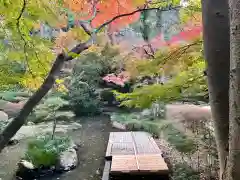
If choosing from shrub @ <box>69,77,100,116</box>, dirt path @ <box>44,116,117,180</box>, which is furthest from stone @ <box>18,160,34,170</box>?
shrub @ <box>69,77,100,116</box>

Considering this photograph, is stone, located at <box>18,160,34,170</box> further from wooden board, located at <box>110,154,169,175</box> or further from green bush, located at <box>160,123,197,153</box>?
green bush, located at <box>160,123,197,153</box>

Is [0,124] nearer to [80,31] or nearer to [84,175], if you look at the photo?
[84,175]

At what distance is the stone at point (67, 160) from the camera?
5.27 m

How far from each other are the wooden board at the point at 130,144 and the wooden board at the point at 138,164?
37 cm

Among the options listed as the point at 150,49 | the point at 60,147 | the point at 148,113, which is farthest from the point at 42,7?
the point at 148,113

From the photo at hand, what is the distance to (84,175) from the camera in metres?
4.93

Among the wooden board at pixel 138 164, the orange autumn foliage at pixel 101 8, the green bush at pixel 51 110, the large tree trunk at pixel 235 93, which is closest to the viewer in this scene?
the large tree trunk at pixel 235 93

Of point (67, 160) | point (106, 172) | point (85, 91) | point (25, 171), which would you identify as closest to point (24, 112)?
point (106, 172)

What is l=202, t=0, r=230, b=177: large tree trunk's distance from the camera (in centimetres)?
111

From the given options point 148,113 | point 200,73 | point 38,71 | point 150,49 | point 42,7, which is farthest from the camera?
point 148,113

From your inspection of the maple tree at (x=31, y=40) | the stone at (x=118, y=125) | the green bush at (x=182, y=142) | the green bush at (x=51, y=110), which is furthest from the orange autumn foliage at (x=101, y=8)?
the stone at (x=118, y=125)

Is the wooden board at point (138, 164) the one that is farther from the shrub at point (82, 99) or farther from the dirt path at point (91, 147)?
the shrub at point (82, 99)

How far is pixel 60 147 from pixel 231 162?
5343 millimetres

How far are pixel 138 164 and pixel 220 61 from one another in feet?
11.9
